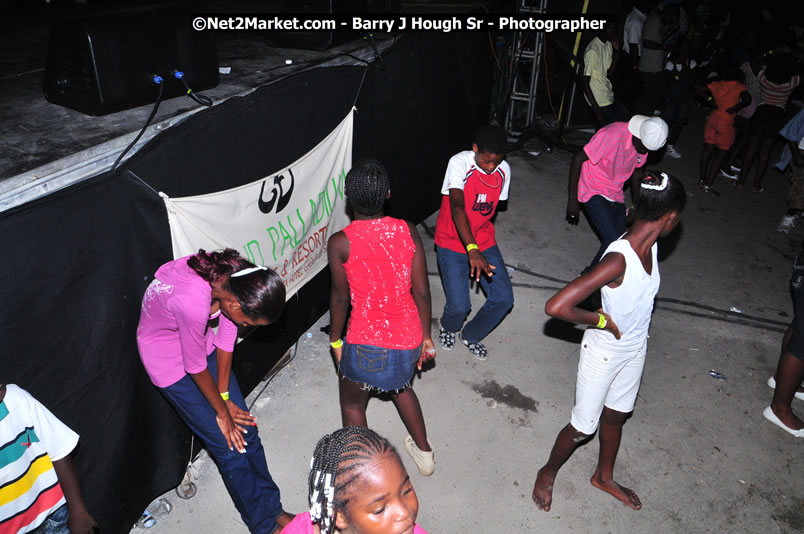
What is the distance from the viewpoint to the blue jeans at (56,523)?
2.42 m

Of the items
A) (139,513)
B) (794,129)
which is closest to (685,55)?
(794,129)

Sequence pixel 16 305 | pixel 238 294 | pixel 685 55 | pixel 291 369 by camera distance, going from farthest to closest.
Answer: pixel 685 55 < pixel 291 369 < pixel 238 294 < pixel 16 305

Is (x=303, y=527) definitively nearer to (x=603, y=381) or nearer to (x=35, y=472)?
(x=35, y=472)

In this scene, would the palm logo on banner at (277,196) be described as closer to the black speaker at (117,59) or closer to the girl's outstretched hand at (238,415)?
the black speaker at (117,59)

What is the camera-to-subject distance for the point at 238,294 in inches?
102

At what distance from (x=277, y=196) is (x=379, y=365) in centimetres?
149

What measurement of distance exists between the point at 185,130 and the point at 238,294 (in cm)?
112

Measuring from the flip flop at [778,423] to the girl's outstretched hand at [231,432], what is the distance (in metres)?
3.84

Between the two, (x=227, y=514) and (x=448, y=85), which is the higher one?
(x=448, y=85)

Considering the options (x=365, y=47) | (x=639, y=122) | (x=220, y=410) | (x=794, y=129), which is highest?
(x=365, y=47)

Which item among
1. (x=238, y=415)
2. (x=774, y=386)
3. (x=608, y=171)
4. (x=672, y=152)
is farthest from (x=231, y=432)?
(x=672, y=152)

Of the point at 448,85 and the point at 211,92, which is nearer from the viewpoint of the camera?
the point at 211,92

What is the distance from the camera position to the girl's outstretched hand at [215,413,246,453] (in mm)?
2981

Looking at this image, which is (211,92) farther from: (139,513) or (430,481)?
(430,481)
